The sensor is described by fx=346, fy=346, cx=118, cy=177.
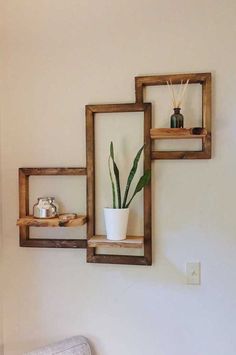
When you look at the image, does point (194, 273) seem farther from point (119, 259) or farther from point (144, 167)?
point (144, 167)

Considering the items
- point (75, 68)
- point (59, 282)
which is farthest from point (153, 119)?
point (59, 282)

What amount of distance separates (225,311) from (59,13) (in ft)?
5.44

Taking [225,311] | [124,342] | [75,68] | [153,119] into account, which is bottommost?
[124,342]

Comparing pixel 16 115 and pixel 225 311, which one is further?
pixel 16 115

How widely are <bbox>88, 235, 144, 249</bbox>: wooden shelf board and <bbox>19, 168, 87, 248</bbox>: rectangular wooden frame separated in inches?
4.6

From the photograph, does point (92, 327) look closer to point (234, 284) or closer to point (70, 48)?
point (234, 284)

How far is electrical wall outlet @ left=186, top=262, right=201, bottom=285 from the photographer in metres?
1.63

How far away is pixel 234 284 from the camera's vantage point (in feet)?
5.28

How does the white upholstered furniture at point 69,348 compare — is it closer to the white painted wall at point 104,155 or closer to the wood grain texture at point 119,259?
the white painted wall at point 104,155

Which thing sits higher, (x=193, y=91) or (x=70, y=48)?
(x=70, y=48)

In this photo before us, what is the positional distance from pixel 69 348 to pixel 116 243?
0.54 metres

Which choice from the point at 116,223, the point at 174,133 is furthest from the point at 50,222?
the point at 174,133

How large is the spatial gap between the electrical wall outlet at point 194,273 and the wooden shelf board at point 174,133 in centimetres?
60

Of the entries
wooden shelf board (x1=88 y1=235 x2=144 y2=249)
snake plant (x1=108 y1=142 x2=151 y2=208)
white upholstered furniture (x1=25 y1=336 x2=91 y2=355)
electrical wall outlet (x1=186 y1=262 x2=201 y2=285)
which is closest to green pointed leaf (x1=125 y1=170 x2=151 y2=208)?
snake plant (x1=108 y1=142 x2=151 y2=208)
